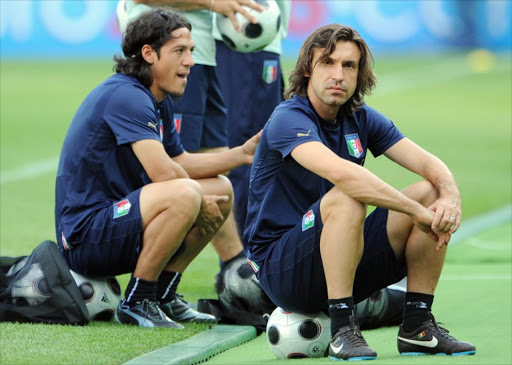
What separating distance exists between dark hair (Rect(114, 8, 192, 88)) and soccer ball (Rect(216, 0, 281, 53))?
51.4 inches

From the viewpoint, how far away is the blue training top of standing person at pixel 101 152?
622 centimetres

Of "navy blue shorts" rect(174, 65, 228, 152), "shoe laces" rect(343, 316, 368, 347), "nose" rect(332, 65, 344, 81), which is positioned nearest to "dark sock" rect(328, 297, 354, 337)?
"shoe laces" rect(343, 316, 368, 347)

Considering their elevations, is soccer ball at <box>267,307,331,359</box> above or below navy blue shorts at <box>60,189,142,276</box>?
below

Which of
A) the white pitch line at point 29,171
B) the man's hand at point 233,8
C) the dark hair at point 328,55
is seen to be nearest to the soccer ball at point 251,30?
the man's hand at point 233,8

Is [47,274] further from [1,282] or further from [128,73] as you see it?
[128,73]

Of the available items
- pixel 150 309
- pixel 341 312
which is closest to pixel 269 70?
pixel 150 309

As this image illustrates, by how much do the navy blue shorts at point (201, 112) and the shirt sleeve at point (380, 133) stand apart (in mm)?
1862

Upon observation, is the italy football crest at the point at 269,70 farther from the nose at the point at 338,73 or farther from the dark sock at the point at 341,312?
the dark sock at the point at 341,312

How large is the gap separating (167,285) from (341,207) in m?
1.66

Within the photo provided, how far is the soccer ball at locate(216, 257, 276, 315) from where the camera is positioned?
650 centimetres

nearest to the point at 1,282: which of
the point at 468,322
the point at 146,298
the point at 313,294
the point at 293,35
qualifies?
the point at 146,298

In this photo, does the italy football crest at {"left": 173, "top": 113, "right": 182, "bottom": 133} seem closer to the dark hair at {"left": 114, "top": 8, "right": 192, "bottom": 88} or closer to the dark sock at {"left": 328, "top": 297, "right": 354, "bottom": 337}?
the dark hair at {"left": 114, "top": 8, "right": 192, "bottom": 88}

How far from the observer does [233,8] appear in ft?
25.3

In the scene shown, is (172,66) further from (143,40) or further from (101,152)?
(101,152)
